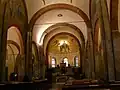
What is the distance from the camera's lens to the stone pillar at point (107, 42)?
8578mm

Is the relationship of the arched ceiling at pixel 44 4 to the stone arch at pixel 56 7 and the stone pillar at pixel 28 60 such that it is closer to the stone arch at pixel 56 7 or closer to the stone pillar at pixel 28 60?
the stone arch at pixel 56 7

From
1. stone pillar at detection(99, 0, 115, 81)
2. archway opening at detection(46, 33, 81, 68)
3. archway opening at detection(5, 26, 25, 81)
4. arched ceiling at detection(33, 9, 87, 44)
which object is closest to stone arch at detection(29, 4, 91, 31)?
arched ceiling at detection(33, 9, 87, 44)

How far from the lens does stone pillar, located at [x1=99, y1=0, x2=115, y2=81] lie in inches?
→ 338

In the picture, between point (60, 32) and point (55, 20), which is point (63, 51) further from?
point (55, 20)

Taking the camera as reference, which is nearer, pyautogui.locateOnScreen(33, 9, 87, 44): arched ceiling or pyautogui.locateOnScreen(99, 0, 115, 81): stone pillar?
pyautogui.locateOnScreen(99, 0, 115, 81): stone pillar

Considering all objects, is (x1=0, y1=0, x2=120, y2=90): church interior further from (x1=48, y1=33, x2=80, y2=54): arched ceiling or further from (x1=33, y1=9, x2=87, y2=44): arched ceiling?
(x1=48, y1=33, x2=80, y2=54): arched ceiling

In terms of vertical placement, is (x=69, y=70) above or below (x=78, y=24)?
below

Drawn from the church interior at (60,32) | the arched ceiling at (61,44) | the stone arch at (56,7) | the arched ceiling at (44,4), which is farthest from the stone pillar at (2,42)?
the arched ceiling at (61,44)

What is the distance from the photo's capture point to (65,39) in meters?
29.5

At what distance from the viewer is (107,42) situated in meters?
8.82

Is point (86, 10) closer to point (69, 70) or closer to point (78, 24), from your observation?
point (78, 24)

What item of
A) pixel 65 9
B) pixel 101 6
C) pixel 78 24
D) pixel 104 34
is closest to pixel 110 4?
pixel 101 6

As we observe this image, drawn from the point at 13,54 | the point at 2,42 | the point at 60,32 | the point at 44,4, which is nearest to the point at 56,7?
the point at 44,4

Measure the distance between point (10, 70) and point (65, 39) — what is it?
438 inches
